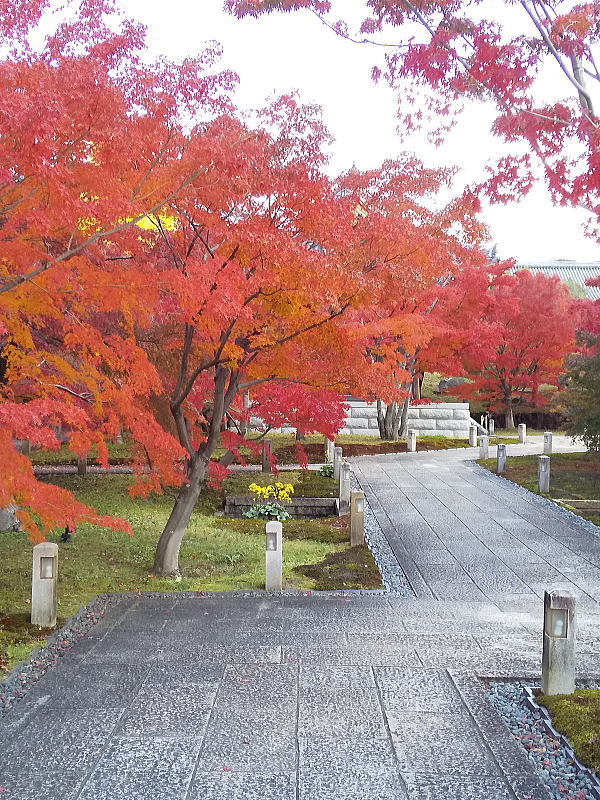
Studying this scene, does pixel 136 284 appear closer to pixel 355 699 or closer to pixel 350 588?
pixel 350 588

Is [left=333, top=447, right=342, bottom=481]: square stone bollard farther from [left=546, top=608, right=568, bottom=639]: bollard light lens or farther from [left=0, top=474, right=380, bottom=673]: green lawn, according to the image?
[left=546, top=608, right=568, bottom=639]: bollard light lens

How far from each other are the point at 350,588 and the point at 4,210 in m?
6.19

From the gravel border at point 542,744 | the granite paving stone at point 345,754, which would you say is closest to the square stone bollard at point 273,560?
the gravel border at point 542,744

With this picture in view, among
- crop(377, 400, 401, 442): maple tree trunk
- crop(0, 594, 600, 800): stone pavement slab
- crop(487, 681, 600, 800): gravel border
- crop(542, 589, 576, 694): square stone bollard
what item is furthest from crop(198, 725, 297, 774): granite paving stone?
crop(377, 400, 401, 442): maple tree trunk

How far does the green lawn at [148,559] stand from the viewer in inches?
361

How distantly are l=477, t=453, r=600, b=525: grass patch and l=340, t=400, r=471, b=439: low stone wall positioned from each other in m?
8.88

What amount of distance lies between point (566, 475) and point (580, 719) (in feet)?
55.1

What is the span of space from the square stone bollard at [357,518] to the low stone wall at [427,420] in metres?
20.7

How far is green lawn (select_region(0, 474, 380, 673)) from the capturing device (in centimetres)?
916

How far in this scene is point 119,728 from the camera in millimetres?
5098

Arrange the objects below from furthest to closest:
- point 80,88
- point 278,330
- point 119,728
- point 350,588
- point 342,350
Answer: point 342,350
point 278,330
point 350,588
point 80,88
point 119,728

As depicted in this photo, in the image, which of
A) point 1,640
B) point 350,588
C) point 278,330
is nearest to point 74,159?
point 278,330

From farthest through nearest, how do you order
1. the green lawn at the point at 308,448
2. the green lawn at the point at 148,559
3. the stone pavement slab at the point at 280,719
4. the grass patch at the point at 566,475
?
1. the green lawn at the point at 308,448
2. the grass patch at the point at 566,475
3. the green lawn at the point at 148,559
4. the stone pavement slab at the point at 280,719

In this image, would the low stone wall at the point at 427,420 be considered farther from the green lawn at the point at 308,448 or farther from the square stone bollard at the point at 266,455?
the square stone bollard at the point at 266,455
